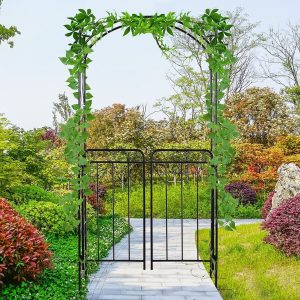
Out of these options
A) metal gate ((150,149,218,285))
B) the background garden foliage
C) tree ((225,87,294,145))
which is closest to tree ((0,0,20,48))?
the background garden foliage

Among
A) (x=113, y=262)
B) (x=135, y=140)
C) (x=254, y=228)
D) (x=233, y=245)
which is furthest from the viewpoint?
(x=135, y=140)

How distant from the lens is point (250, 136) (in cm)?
1941

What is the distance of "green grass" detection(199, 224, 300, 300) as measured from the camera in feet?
18.3

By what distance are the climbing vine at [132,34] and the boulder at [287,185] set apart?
4.00m

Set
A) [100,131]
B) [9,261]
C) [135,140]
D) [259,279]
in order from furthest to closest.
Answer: [100,131]
[135,140]
[259,279]
[9,261]

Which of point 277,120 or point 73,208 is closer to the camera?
point 73,208

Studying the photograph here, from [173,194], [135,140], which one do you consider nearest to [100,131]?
[135,140]

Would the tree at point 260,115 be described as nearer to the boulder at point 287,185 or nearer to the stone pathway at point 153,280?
the boulder at point 287,185

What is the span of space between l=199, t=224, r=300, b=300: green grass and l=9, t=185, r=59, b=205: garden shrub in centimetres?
276

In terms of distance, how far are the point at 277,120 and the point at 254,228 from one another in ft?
34.2

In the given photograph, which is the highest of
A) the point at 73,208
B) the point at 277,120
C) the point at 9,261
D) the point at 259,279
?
the point at 277,120

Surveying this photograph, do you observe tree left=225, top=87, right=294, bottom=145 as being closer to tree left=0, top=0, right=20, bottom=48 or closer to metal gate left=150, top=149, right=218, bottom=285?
metal gate left=150, top=149, right=218, bottom=285

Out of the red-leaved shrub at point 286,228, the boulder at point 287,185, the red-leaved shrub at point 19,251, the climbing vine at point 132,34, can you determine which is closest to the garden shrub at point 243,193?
the boulder at point 287,185

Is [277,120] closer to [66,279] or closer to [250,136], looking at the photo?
[250,136]
